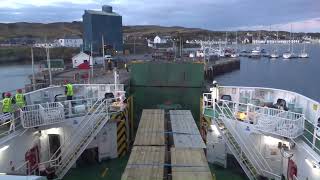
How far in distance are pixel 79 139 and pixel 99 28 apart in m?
64.2

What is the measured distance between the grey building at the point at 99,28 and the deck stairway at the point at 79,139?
199ft

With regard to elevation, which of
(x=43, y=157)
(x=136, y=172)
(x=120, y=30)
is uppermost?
(x=120, y=30)

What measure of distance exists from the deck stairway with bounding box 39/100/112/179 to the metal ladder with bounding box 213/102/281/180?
16.6 feet

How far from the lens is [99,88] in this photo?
740 inches

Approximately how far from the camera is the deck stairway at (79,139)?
43.1ft

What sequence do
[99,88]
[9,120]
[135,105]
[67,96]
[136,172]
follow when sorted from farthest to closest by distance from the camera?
A: [135,105] < [99,88] < [67,96] < [9,120] < [136,172]

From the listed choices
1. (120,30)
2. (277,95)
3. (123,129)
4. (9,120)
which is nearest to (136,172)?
(9,120)

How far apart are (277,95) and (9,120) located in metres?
12.1

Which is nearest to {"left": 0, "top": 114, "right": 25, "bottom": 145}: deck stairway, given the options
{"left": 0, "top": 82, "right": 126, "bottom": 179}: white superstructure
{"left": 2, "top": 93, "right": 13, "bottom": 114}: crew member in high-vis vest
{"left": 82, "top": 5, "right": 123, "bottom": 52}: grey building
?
{"left": 0, "top": 82, "right": 126, "bottom": 179}: white superstructure

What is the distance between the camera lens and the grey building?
74.8 meters

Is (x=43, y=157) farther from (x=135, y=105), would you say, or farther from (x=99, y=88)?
(x=135, y=105)

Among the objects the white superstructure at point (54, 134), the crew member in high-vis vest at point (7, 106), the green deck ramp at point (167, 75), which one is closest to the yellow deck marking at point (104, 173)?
the white superstructure at point (54, 134)

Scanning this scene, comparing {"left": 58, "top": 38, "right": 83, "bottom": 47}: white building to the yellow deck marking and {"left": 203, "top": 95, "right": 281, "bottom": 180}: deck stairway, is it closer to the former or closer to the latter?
the yellow deck marking

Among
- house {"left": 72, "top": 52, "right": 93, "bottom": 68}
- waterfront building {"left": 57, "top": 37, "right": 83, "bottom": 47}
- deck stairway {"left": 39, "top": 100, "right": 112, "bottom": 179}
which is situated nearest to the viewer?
deck stairway {"left": 39, "top": 100, "right": 112, "bottom": 179}
